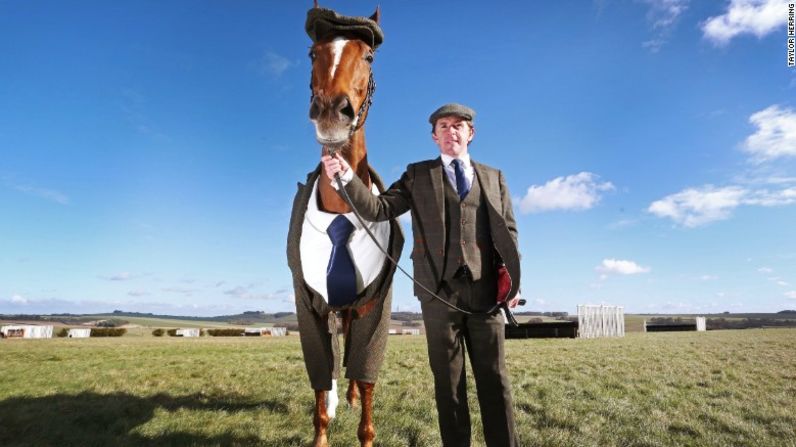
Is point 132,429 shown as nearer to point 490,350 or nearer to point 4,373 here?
point 490,350

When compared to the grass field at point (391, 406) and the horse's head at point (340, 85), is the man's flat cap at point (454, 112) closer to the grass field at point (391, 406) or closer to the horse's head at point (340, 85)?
the horse's head at point (340, 85)

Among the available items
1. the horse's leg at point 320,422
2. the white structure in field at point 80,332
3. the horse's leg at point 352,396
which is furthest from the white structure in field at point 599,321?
the white structure in field at point 80,332

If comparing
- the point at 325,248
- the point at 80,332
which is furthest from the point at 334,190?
the point at 80,332

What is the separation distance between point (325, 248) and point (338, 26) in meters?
1.62

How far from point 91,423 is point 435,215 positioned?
4.29 m

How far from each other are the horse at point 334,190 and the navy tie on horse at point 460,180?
712mm

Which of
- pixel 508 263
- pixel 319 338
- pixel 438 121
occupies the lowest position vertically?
pixel 319 338

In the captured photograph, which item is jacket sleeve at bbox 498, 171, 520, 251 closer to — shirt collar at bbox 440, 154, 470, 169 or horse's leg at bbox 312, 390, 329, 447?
shirt collar at bbox 440, 154, 470, 169

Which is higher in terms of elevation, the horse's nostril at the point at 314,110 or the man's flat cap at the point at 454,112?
the man's flat cap at the point at 454,112

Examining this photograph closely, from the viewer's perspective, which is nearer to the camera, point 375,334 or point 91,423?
point 375,334

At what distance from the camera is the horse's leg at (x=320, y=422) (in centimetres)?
393

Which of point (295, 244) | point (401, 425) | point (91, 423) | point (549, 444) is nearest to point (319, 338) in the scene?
point (295, 244)

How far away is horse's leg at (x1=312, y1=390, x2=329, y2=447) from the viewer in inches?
155

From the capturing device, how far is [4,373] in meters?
8.49
